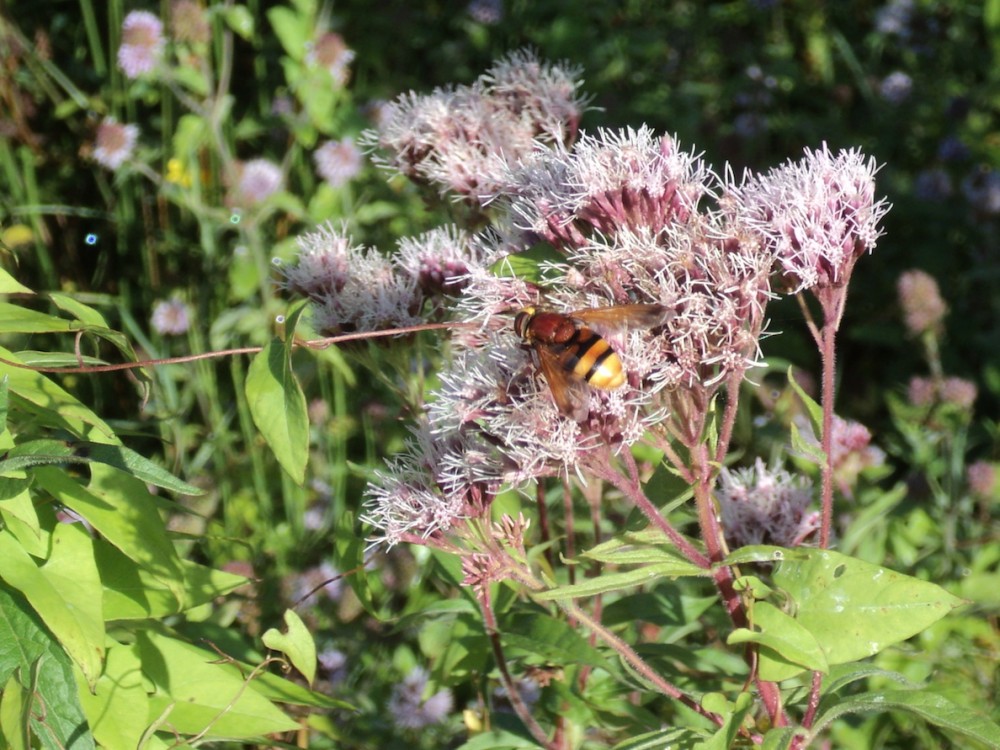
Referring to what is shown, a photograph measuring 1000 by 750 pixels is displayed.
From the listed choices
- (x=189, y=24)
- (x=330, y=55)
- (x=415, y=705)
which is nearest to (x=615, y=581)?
(x=415, y=705)

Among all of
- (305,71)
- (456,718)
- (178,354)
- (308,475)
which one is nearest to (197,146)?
(305,71)

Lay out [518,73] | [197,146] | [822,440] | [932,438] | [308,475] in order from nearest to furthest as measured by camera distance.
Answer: [822,440] → [518,73] → [932,438] → [308,475] → [197,146]

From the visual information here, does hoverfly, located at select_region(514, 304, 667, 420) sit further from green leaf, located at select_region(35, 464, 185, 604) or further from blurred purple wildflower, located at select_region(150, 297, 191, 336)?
blurred purple wildflower, located at select_region(150, 297, 191, 336)

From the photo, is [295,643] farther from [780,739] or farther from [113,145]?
[113,145]

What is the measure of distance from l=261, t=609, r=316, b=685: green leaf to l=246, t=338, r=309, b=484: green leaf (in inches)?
13.0

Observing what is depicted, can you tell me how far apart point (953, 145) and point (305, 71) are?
2.51m

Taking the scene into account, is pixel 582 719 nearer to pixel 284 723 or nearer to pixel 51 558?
pixel 284 723

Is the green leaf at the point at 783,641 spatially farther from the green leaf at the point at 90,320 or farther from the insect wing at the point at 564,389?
the green leaf at the point at 90,320

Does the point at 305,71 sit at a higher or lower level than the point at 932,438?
higher

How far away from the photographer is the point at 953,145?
465 centimetres

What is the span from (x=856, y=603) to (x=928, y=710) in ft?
0.64

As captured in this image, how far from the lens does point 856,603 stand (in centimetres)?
170

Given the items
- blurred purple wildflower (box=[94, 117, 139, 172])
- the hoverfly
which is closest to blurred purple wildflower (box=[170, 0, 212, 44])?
blurred purple wildflower (box=[94, 117, 139, 172])

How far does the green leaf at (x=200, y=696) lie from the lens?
1.92 m
